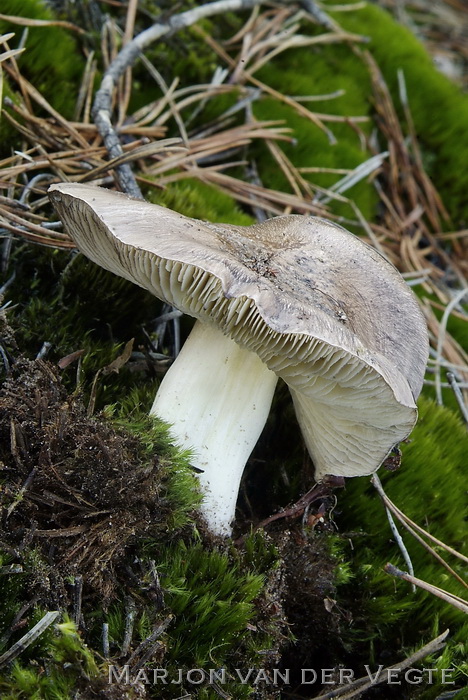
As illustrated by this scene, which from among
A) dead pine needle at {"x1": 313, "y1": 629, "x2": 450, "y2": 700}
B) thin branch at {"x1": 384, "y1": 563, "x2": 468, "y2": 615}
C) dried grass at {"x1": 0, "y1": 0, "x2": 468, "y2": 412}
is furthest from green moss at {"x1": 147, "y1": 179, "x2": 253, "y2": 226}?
dead pine needle at {"x1": 313, "y1": 629, "x2": 450, "y2": 700}

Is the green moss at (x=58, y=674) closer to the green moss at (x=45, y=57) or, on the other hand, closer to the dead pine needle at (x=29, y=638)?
the dead pine needle at (x=29, y=638)


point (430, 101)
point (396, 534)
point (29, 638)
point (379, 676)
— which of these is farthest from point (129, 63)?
point (379, 676)

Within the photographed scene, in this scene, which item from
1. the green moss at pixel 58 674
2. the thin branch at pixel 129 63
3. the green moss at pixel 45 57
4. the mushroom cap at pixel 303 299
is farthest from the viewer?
the green moss at pixel 45 57

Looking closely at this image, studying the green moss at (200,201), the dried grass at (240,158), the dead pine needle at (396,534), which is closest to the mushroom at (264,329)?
the dead pine needle at (396,534)

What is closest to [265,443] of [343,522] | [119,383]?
[343,522]

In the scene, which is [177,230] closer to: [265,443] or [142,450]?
[142,450]
